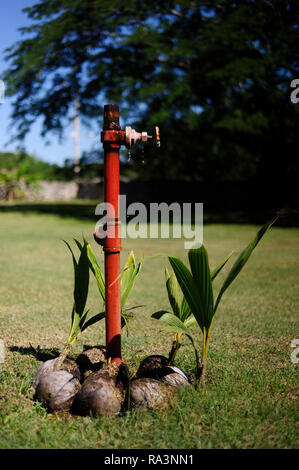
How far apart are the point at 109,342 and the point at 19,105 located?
17.8 meters

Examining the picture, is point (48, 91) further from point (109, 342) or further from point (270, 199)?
point (109, 342)

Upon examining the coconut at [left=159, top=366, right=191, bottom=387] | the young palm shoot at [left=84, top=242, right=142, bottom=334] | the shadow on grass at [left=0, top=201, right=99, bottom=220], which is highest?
the shadow on grass at [left=0, top=201, right=99, bottom=220]

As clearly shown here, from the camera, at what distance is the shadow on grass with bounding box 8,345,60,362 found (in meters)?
2.98

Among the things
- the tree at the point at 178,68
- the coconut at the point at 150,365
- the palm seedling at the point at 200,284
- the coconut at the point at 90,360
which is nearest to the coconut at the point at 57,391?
the coconut at the point at 90,360

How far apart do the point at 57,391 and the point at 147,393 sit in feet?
1.56

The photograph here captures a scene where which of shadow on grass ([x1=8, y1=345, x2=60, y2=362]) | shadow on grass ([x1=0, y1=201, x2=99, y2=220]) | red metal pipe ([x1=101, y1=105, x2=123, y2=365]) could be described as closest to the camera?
red metal pipe ([x1=101, y1=105, x2=123, y2=365])

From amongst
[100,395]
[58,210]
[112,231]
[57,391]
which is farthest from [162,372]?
[58,210]

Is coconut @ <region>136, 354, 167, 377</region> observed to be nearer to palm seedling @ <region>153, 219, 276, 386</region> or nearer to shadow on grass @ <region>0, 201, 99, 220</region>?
palm seedling @ <region>153, 219, 276, 386</region>

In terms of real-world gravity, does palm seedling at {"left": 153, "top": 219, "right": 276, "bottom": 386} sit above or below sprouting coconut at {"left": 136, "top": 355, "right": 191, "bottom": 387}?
above

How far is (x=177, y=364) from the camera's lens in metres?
2.85

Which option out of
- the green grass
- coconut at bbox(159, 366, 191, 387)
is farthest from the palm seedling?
the green grass

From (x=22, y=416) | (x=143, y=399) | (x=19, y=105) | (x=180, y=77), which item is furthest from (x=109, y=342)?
(x=19, y=105)

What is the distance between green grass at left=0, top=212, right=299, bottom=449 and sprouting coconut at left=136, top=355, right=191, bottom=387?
87mm

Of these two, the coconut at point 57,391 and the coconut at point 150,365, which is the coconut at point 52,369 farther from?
the coconut at point 150,365
